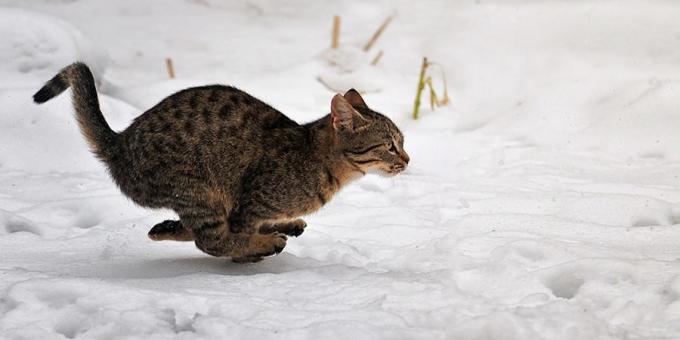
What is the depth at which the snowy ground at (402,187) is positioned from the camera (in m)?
3.40

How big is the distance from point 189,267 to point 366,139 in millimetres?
1120

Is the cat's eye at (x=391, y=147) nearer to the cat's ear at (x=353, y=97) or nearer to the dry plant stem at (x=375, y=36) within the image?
the cat's ear at (x=353, y=97)

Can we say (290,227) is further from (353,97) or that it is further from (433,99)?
(433,99)

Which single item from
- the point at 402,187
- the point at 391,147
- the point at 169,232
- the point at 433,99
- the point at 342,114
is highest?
the point at 342,114

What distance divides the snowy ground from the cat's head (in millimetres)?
523

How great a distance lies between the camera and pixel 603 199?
5223 millimetres

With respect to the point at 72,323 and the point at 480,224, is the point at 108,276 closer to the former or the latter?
the point at 72,323

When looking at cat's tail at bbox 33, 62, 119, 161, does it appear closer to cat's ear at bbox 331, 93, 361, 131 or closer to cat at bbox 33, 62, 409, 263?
cat at bbox 33, 62, 409, 263

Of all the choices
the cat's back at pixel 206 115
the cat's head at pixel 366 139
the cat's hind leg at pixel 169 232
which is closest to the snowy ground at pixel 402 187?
the cat's hind leg at pixel 169 232

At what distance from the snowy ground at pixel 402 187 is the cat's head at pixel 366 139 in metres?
0.52

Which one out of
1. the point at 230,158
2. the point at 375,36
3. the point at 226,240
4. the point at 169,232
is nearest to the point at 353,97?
the point at 230,158

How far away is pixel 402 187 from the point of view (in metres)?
5.69

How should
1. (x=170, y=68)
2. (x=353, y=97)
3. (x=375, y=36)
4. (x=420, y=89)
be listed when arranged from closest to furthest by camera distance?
(x=353, y=97) < (x=420, y=89) < (x=170, y=68) < (x=375, y=36)

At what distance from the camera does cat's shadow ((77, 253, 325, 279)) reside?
13.2 feet
